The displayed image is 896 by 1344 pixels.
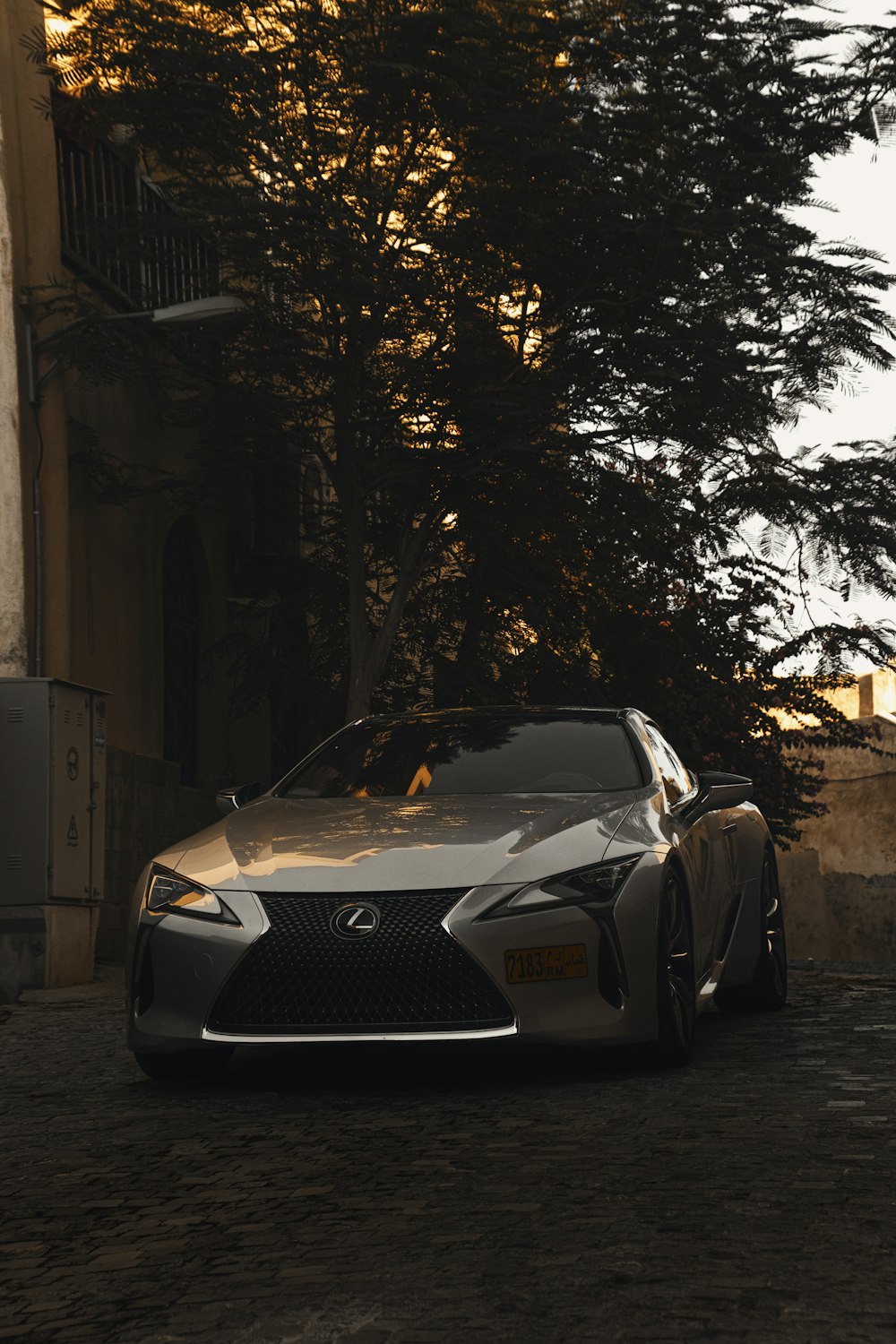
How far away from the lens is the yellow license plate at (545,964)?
20.3 ft

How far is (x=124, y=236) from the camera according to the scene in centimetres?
1312

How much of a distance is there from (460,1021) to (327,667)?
33.8 feet

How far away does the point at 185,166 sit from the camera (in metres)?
12.7

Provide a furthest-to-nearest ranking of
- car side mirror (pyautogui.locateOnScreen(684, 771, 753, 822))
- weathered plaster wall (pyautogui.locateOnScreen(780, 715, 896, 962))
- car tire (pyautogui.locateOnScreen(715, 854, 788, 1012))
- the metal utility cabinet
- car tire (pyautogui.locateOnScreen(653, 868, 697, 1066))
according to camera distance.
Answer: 1. weathered plaster wall (pyautogui.locateOnScreen(780, 715, 896, 962))
2. the metal utility cabinet
3. car tire (pyautogui.locateOnScreen(715, 854, 788, 1012))
4. car side mirror (pyautogui.locateOnScreen(684, 771, 753, 822))
5. car tire (pyautogui.locateOnScreen(653, 868, 697, 1066))

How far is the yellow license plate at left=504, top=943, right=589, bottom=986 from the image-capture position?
6.20m

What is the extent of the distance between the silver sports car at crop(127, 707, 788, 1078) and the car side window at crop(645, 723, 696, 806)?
13.8 inches

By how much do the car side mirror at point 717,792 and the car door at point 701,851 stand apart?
55 millimetres

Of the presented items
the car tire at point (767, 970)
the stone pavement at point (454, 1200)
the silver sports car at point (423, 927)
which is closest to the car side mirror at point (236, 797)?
Answer: the silver sports car at point (423, 927)

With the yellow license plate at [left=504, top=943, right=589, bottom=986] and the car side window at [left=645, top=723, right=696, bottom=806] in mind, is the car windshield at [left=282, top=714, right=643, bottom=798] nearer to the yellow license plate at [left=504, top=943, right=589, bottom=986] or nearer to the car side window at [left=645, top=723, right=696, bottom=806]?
the car side window at [left=645, top=723, right=696, bottom=806]

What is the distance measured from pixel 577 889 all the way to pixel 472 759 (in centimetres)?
153

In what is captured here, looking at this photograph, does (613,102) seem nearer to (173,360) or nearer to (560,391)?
(560,391)

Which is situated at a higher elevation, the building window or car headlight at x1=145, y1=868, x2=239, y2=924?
the building window

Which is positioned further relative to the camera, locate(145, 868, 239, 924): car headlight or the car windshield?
the car windshield

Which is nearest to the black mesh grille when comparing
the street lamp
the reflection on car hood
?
the reflection on car hood
